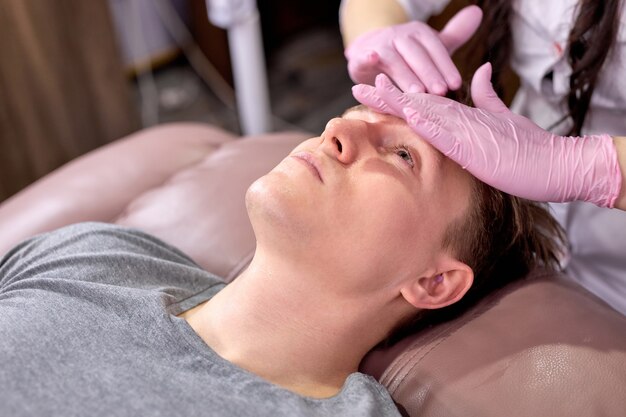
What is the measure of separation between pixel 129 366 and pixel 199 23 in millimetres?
2503

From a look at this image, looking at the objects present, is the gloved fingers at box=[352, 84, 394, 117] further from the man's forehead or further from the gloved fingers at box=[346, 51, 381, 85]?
the gloved fingers at box=[346, 51, 381, 85]

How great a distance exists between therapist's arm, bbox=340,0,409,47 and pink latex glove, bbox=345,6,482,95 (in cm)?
8

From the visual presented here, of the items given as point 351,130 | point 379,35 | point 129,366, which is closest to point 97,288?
point 129,366

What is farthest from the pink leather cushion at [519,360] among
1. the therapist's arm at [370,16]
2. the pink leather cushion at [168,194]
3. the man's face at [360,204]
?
the therapist's arm at [370,16]

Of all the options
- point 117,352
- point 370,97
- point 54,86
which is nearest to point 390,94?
point 370,97

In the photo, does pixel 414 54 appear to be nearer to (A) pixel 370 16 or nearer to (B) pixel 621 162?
(A) pixel 370 16

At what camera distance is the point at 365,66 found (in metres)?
1.39

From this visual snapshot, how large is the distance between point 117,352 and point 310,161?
0.43 metres

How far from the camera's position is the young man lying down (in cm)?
107

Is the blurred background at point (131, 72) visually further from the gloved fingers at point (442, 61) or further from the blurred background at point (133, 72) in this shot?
the gloved fingers at point (442, 61)

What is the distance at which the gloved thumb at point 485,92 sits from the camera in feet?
3.98

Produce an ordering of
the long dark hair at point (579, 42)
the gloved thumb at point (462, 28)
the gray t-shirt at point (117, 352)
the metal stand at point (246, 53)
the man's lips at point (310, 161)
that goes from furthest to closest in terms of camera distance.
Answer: the metal stand at point (246, 53)
the gloved thumb at point (462, 28)
the long dark hair at point (579, 42)
the man's lips at point (310, 161)
the gray t-shirt at point (117, 352)

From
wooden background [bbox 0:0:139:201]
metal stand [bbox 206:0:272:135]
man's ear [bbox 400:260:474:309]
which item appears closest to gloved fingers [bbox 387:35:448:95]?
man's ear [bbox 400:260:474:309]

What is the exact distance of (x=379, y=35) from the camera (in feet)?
4.66
